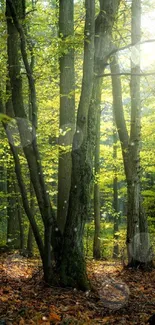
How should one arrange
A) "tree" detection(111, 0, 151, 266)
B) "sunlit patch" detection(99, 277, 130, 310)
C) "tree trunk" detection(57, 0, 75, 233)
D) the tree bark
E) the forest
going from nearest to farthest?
the forest, "sunlit patch" detection(99, 277, 130, 310), "tree trunk" detection(57, 0, 75, 233), "tree" detection(111, 0, 151, 266), the tree bark

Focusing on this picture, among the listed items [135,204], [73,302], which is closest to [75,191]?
[73,302]

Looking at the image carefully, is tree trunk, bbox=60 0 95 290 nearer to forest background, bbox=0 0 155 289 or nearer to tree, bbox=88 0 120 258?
forest background, bbox=0 0 155 289

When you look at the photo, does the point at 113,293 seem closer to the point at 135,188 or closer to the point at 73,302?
the point at 73,302

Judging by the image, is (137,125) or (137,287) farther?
(137,125)

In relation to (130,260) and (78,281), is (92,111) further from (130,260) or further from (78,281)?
(130,260)

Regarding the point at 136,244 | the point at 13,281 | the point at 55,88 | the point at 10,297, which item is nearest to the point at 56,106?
the point at 55,88

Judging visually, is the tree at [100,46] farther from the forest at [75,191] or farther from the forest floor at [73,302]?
the forest floor at [73,302]

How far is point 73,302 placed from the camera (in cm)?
543

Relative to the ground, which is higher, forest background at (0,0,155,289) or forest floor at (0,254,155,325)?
forest background at (0,0,155,289)

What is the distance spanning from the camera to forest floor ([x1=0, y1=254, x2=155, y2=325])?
15.4 feet

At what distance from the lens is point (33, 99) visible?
609 centimetres

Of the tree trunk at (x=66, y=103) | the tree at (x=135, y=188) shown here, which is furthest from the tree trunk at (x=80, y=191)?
the tree at (x=135, y=188)

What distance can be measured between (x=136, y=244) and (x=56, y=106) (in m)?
5.94

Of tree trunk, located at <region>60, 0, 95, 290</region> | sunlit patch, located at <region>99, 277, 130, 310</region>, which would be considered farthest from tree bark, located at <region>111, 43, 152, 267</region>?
tree trunk, located at <region>60, 0, 95, 290</region>
